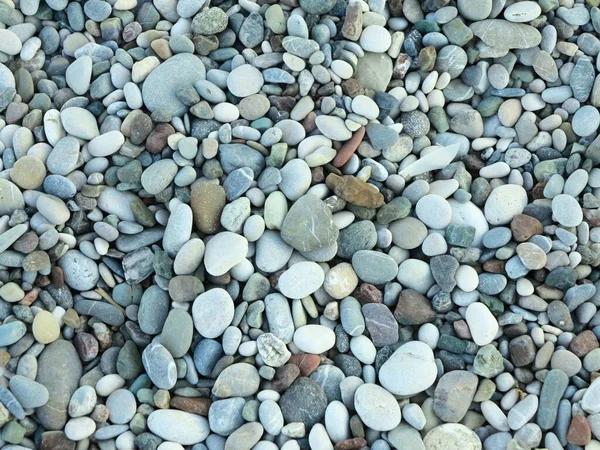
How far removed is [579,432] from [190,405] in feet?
2.30

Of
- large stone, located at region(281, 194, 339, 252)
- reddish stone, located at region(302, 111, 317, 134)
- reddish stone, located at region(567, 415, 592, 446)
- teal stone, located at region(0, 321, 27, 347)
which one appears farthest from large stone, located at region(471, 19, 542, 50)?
teal stone, located at region(0, 321, 27, 347)

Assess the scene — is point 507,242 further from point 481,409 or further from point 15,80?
point 15,80

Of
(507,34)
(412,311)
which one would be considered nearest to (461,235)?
(412,311)

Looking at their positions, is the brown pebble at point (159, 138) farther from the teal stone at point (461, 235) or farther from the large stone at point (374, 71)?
the teal stone at point (461, 235)

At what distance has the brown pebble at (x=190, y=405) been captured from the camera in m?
1.21

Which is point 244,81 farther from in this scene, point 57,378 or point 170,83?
point 57,378

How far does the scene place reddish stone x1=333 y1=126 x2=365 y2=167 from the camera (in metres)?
1.42

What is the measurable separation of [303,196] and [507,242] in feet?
1.41

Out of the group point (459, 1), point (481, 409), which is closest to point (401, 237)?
point (481, 409)

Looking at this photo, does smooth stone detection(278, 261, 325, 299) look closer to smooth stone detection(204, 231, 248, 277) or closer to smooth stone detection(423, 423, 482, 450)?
smooth stone detection(204, 231, 248, 277)

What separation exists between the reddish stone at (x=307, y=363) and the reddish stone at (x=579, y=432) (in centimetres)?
47

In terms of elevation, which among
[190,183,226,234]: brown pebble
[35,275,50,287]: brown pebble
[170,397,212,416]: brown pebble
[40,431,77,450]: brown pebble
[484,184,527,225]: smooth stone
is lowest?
[40,431,77,450]: brown pebble

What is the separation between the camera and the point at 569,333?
1.29 meters

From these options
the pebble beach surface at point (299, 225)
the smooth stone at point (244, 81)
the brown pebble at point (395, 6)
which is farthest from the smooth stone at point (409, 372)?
the brown pebble at point (395, 6)
